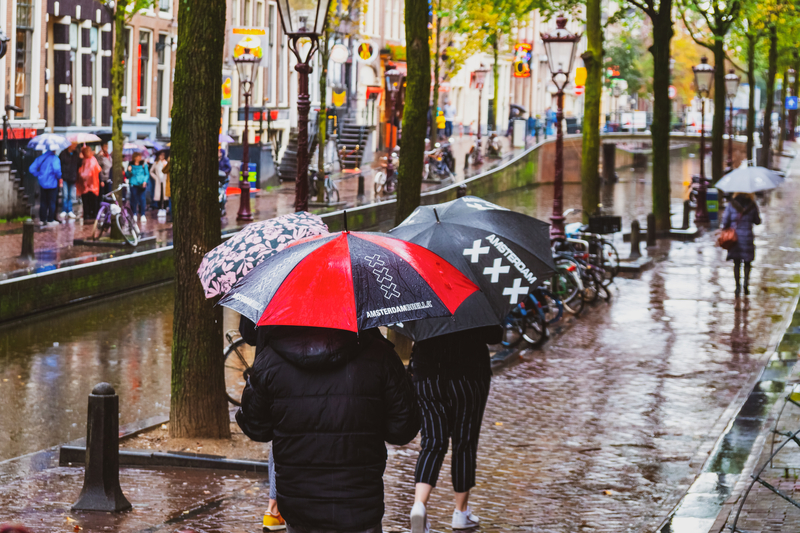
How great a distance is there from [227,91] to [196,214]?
29.0m

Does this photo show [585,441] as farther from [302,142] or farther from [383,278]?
[383,278]

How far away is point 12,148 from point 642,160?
44.7m

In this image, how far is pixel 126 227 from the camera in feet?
67.4

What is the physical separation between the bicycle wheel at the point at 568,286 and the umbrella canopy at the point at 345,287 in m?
11.3

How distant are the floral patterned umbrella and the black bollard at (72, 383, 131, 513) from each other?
3.47 feet

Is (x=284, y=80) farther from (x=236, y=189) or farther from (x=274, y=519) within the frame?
(x=274, y=519)

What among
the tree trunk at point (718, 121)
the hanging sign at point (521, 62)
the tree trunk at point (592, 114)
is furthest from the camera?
the hanging sign at point (521, 62)

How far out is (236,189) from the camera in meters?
33.4

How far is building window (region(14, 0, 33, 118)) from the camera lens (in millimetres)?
27984

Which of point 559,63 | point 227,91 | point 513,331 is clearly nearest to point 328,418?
Answer: point 513,331

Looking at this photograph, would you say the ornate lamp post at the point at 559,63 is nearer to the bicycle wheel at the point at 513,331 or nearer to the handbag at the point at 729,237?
the handbag at the point at 729,237

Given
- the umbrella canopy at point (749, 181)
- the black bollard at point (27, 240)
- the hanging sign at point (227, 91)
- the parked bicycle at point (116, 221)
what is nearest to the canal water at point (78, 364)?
the black bollard at point (27, 240)

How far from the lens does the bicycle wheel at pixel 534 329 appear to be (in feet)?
45.3

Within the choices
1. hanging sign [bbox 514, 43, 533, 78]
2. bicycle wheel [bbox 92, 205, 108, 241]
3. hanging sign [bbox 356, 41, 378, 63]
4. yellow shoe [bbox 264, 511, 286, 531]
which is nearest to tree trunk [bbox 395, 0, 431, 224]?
yellow shoe [bbox 264, 511, 286, 531]
